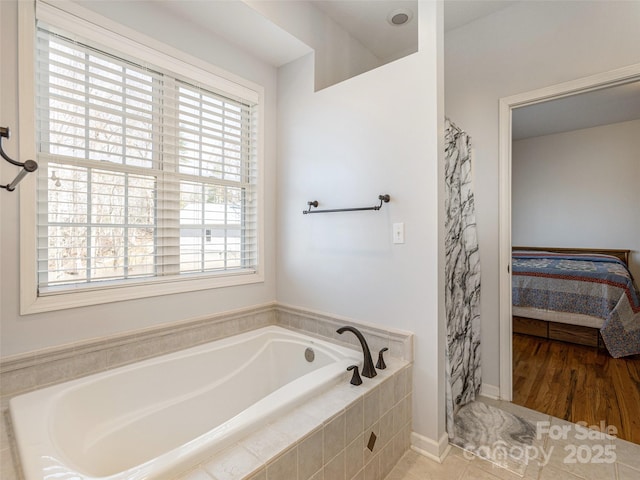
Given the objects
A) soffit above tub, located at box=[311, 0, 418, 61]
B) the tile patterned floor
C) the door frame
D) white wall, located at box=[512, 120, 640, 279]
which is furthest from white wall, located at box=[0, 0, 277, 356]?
white wall, located at box=[512, 120, 640, 279]

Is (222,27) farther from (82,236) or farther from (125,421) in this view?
(125,421)

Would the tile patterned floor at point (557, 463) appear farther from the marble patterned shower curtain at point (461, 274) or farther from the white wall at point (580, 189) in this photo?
A: the white wall at point (580, 189)

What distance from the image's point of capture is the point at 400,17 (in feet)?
7.77

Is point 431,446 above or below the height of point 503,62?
below

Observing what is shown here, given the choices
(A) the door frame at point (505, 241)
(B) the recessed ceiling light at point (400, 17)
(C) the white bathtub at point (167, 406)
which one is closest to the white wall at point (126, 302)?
(C) the white bathtub at point (167, 406)

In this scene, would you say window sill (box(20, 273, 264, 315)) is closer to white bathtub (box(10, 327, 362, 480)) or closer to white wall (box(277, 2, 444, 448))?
white bathtub (box(10, 327, 362, 480))

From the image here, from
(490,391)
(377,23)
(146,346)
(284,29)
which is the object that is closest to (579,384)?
(490,391)

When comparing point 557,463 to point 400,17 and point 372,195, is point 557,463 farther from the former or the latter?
point 400,17

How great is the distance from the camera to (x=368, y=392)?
4.70 ft

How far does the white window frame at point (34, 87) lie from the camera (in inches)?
53.6

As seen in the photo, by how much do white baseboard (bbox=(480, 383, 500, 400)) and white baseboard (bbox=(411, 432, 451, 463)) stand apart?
2.48ft

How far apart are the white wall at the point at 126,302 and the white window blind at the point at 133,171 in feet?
0.36

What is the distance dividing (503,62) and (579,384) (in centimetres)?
253

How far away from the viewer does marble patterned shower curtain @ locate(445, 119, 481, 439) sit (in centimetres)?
A: 199
